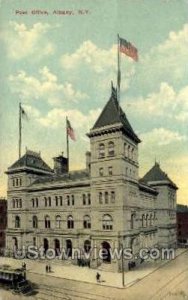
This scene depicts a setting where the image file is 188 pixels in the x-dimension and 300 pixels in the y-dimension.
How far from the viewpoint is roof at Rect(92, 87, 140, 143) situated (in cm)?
892

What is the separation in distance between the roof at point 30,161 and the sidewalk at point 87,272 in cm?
215

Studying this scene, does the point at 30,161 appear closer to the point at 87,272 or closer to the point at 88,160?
the point at 88,160

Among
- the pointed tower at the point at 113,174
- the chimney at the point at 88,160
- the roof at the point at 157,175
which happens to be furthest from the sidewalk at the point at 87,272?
the chimney at the point at 88,160

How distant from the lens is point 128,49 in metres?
8.85

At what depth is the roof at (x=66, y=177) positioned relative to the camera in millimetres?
10062

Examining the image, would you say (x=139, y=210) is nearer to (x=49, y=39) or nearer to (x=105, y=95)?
(x=105, y=95)

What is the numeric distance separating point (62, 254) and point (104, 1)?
5768mm

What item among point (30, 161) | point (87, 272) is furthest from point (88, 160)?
point (87, 272)

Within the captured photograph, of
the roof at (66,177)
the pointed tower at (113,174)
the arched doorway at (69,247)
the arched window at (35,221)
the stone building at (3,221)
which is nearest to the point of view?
the pointed tower at (113,174)

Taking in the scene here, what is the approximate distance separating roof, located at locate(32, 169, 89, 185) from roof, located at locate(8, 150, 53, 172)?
533 millimetres

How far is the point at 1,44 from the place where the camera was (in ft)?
29.2

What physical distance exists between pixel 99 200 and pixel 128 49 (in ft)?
12.8

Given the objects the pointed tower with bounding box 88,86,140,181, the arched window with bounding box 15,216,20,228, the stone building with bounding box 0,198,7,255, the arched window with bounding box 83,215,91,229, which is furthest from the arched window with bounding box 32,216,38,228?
the pointed tower with bounding box 88,86,140,181

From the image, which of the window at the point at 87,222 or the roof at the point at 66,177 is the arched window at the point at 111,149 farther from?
the window at the point at 87,222
